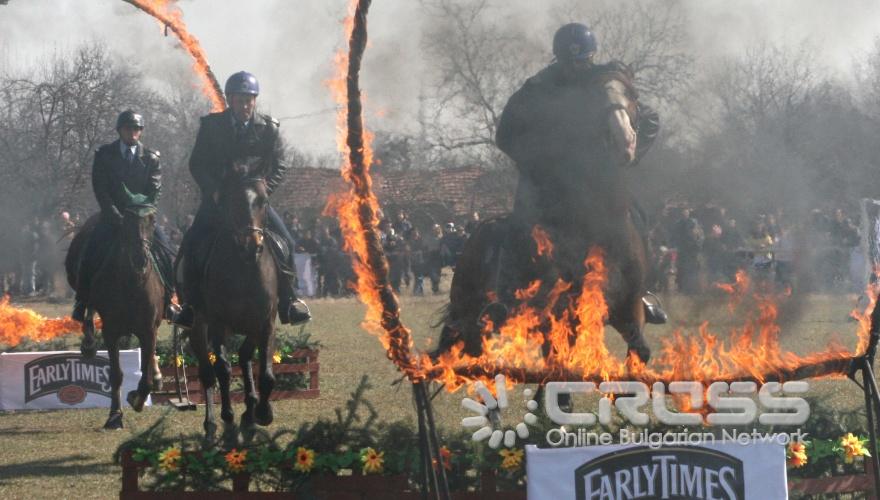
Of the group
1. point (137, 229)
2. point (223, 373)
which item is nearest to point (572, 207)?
point (223, 373)

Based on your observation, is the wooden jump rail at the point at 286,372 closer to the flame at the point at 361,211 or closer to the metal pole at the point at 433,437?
the flame at the point at 361,211

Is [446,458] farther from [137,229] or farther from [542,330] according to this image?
[137,229]

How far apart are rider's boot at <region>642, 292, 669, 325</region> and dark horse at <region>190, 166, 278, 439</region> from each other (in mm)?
3294

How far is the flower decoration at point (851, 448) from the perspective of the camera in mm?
8077

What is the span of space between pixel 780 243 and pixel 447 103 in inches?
210

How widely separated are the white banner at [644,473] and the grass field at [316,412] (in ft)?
6.04

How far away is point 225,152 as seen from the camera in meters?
11.6

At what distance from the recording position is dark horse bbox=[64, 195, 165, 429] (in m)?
13.3

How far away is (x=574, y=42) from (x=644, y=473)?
3.99m

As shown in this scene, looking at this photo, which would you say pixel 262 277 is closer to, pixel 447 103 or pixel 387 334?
pixel 447 103

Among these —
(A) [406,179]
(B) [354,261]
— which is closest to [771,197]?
(A) [406,179]

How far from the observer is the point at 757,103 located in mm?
9734

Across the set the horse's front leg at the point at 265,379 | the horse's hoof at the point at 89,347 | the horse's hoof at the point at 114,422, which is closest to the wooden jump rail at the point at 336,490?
the horse's front leg at the point at 265,379

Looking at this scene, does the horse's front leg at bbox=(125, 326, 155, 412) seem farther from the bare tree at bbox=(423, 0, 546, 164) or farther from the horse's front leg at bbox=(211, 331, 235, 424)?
the bare tree at bbox=(423, 0, 546, 164)
